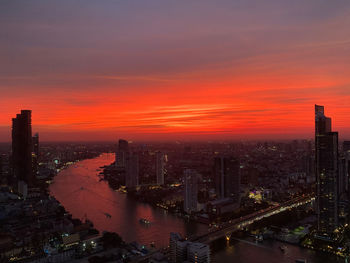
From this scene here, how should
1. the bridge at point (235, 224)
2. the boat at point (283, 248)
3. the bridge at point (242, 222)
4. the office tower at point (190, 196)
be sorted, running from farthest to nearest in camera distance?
the office tower at point (190, 196) < the bridge at point (242, 222) < the bridge at point (235, 224) < the boat at point (283, 248)

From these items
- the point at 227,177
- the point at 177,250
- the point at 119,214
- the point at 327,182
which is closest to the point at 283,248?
the point at 327,182

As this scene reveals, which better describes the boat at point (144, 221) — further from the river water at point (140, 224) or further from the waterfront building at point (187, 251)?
the waterfront building at point (187, 251)

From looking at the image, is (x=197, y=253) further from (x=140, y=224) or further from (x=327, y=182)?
(x=327, y=182)

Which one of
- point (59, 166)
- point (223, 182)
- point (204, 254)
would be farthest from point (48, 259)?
point (59, 166)

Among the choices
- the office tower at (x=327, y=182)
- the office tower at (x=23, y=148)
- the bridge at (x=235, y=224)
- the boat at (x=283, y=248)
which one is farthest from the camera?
the office tower at (x=23, y=148)

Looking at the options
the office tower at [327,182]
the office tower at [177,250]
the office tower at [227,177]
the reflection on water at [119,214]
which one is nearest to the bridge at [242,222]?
the reflection on water at [119,214]

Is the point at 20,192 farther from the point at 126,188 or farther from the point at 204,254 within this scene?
the point at 204,254
